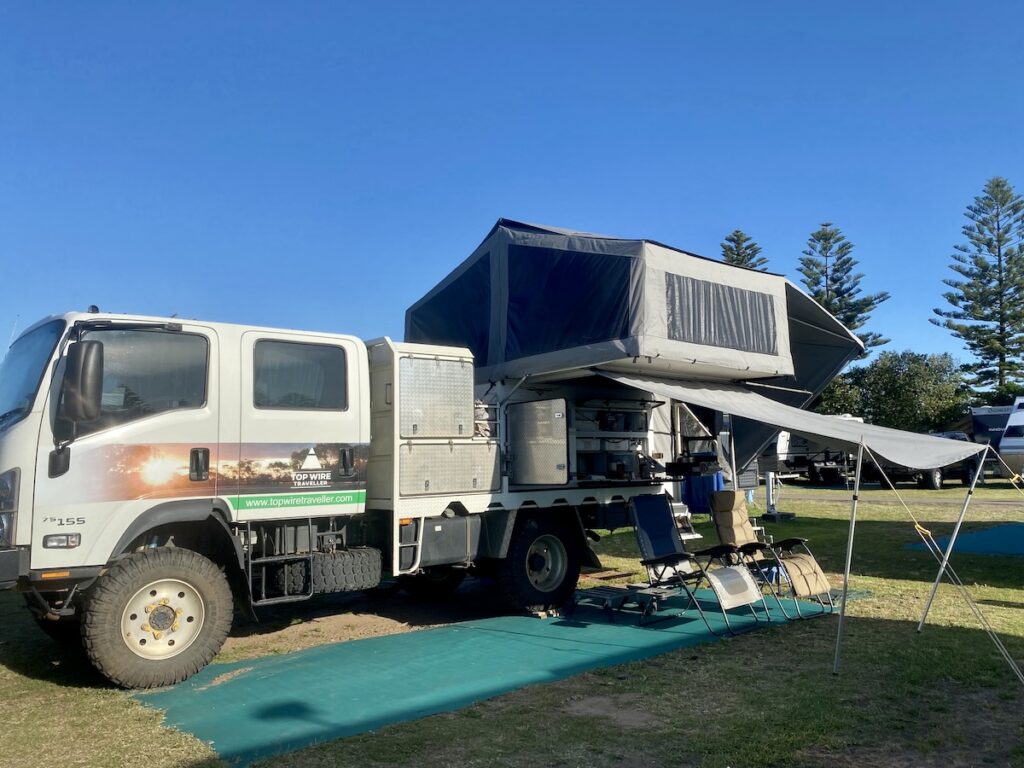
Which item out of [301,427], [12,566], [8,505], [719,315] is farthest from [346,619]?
[719,315]

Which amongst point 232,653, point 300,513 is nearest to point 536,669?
point 300,513

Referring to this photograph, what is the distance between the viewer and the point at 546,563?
8.09 m

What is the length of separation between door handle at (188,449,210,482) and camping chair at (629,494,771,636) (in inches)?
156

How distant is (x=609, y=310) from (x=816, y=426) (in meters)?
2.17

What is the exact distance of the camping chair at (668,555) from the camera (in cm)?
700

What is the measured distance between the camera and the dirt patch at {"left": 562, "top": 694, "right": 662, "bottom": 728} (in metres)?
4.61

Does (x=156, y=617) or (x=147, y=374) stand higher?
(x=147, y=374)

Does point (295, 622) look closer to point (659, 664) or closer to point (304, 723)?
point (304, 723)

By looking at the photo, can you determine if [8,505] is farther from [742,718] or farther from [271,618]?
[742,718]

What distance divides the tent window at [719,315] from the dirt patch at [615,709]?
3821 mm

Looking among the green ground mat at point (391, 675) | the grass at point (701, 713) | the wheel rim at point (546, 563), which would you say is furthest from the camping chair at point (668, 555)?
the wheel rim at point (546, 563)

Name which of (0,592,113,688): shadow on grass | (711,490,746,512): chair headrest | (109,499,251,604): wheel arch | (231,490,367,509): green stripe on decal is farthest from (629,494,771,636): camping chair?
(0,592,113,688): shadow on grass

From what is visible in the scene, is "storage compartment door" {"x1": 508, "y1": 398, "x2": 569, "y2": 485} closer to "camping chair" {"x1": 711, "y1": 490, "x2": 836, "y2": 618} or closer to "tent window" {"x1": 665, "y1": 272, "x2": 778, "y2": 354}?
"tent window" {"x1": 665, "y1": 272, "x2": 778, "y2": 354}

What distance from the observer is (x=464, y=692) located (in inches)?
209
